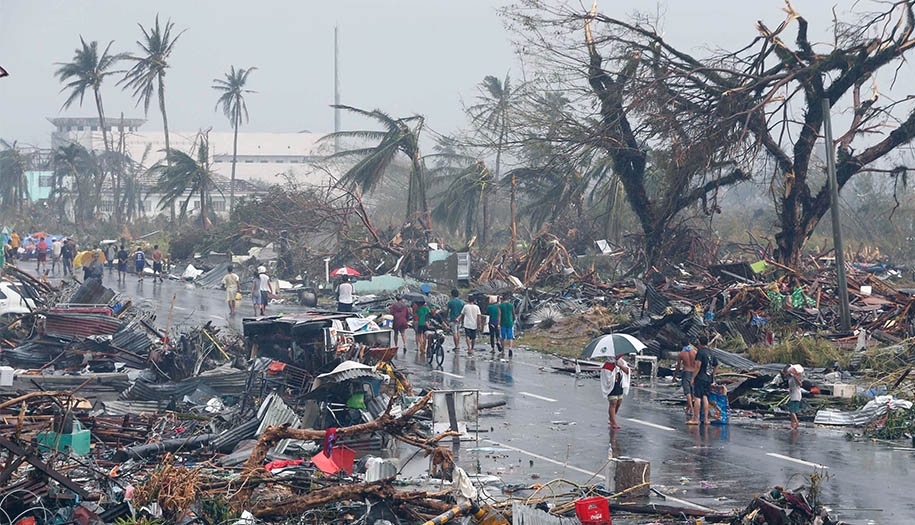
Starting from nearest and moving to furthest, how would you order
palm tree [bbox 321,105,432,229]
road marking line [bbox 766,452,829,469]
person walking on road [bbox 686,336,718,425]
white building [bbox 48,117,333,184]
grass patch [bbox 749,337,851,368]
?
road marking line [bbox 766,452,829,469]
person walking on road [bbox 686,336,718,425]
grass patch [bbox 749,337,851,368]
palm tree [bbox 321,105,432,229]
white building [bbox 48,117,333,184]

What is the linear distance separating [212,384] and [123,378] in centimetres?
278

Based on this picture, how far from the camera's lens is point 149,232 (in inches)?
2598

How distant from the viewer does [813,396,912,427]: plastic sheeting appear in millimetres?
15703

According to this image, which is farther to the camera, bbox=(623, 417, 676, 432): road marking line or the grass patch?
the grass patch

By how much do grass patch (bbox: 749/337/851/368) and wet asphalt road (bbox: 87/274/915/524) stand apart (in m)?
2.91

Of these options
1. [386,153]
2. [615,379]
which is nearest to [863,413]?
[615,379]

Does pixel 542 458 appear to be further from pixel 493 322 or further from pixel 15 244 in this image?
pixel 15 244

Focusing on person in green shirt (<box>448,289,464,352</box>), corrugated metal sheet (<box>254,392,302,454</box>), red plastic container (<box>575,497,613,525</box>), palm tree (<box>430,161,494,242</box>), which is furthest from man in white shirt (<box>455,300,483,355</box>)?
palm tree (<box>430,161,494,242</box>)

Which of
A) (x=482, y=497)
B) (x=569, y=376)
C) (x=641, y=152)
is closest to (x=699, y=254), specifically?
(x=641, y=152)

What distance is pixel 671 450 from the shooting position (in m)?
14.0

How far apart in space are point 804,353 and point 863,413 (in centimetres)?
515

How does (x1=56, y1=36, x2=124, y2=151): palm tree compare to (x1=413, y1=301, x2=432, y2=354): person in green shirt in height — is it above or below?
above

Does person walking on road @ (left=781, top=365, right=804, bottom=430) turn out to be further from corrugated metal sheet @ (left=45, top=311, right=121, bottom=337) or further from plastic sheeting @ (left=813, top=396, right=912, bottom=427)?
corrugated metal sheet @ (left=45, top=311, right=121, bottom=337)

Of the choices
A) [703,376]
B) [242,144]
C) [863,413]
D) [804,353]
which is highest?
[242,144]
